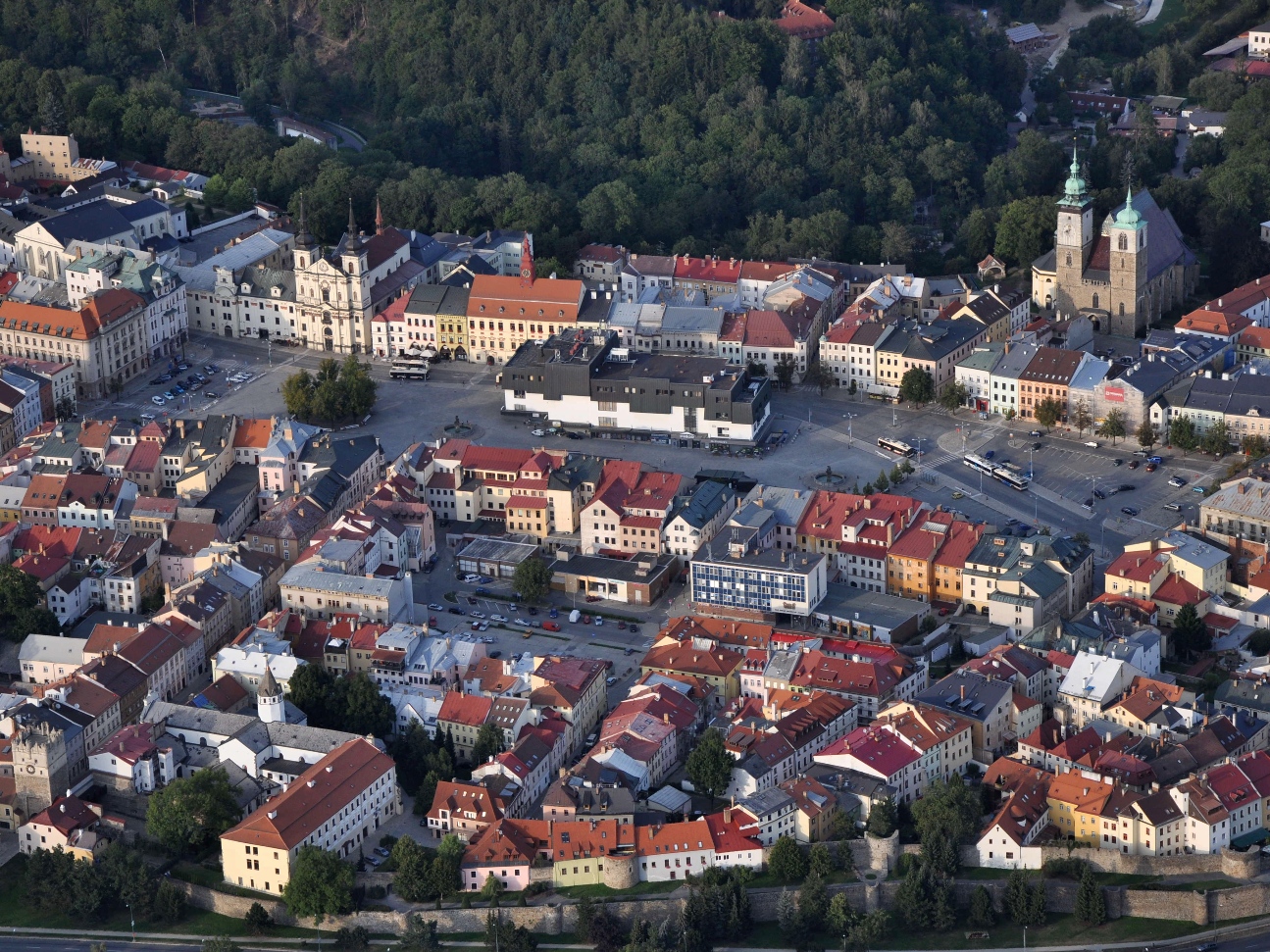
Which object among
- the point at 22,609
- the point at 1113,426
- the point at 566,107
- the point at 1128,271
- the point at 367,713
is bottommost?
the point at 22,609

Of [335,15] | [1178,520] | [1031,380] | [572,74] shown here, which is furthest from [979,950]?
[335,15]

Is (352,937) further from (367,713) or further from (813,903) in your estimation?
(813,903)

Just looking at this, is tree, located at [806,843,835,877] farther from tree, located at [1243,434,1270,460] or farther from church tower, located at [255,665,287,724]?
tree, located at [1243,434,1270,460]

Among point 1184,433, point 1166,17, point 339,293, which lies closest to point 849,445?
point 1184,433

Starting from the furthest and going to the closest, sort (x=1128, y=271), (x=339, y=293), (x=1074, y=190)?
(x=339, y=293) < (x=1128, y=271) < (x=1074, y=190)

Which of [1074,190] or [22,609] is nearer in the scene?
[22,609]

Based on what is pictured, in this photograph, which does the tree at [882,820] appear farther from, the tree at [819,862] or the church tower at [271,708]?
the church tower at [271,708]

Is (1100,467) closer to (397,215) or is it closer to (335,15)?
(397,215)

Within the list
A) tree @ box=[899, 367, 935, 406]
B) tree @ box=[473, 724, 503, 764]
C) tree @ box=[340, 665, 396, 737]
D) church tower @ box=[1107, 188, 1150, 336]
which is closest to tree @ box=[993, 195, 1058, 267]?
church tower @ box=[1107, 188, 1150, 336]
